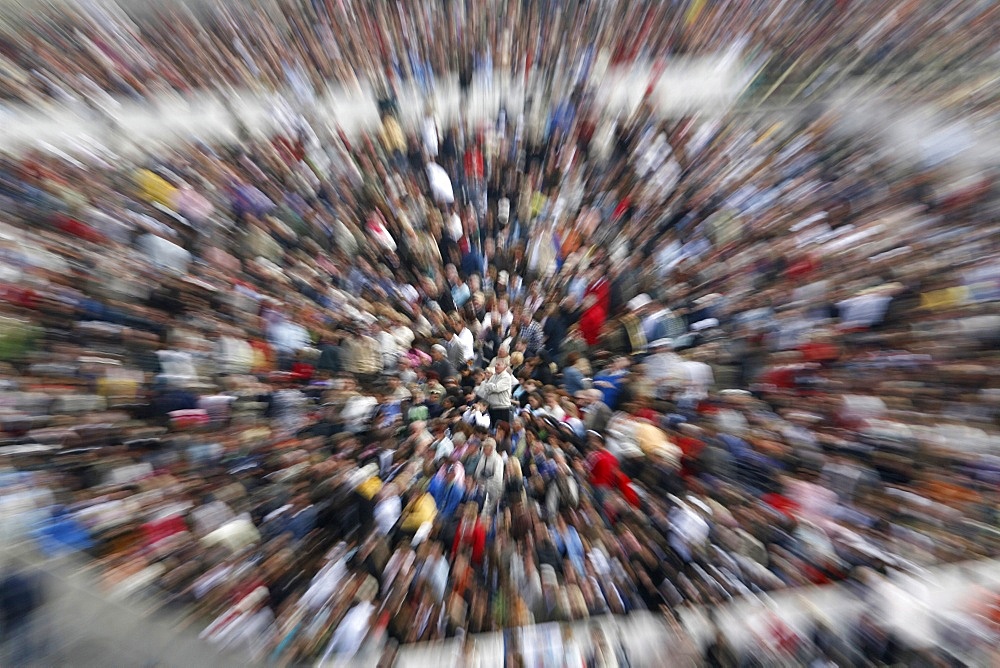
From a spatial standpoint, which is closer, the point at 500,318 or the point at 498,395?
the point at 498,395

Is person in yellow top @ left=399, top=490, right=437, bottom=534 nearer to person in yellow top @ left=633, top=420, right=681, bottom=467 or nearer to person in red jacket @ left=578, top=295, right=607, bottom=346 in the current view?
person in yellow top @ left=633, top=420, right=681, bottom=467

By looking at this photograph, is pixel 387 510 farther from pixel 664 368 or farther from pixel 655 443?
pixel 664 368

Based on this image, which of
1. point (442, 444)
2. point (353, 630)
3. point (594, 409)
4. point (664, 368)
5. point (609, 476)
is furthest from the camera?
point (664, 368)

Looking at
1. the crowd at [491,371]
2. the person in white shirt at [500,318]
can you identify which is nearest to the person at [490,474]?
the crowd at [491,371]

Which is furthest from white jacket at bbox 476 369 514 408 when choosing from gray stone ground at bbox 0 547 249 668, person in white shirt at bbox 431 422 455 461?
gray stone ground at bbox 0 547 249 668

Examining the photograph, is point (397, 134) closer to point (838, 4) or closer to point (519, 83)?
point (519, 83)

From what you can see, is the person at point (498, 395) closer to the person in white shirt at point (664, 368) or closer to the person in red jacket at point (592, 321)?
the person in red jacket at point (592, 321)

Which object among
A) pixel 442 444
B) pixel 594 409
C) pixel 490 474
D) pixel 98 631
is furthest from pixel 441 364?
pixel 98 631
